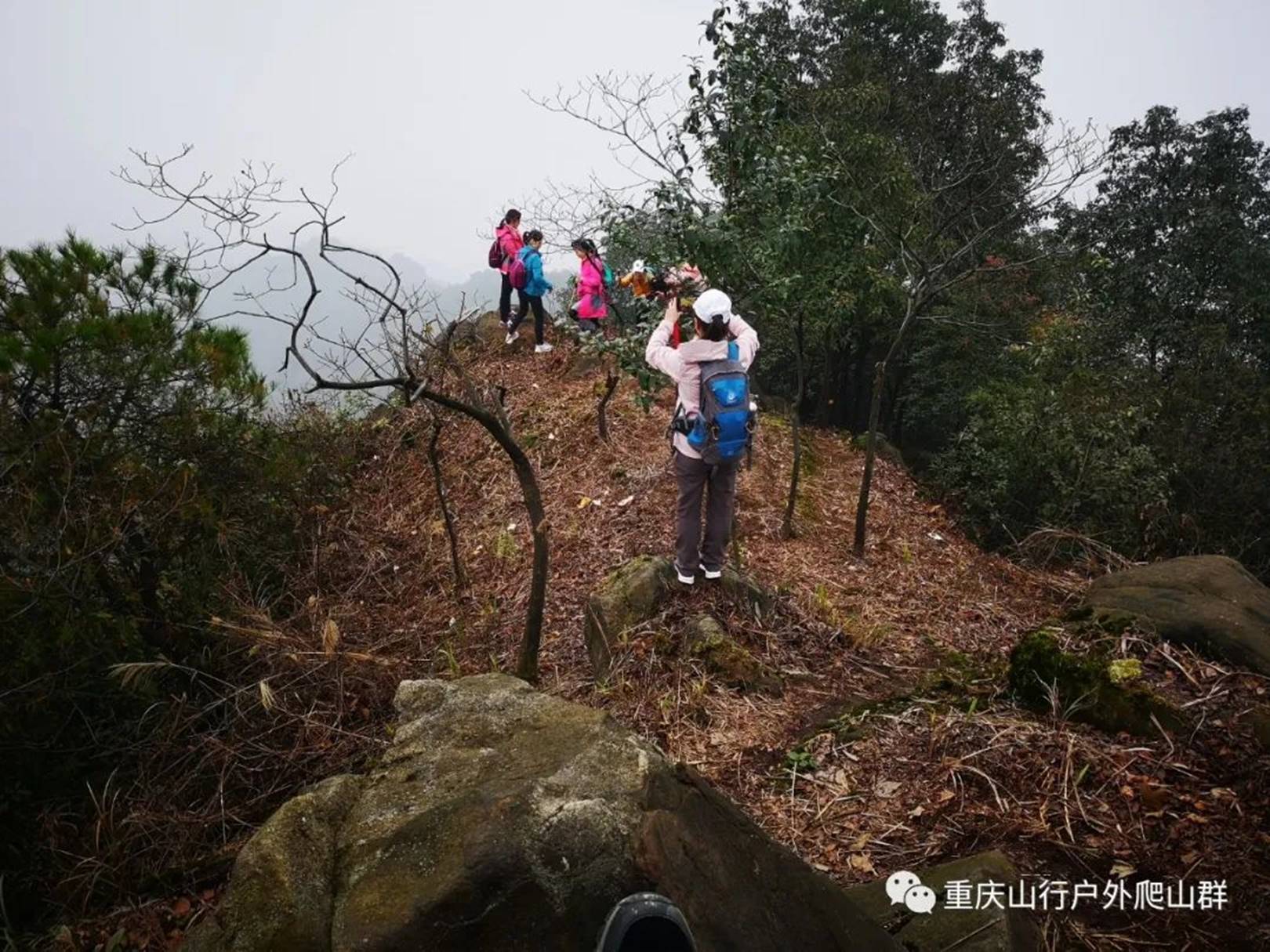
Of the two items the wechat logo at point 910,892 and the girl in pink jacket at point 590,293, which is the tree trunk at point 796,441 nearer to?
the girl in pink jacket at point 590,293

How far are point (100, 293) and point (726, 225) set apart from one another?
462 centimetres

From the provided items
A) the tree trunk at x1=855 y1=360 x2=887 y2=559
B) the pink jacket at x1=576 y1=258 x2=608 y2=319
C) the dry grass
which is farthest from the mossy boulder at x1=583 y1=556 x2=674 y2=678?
the pink jacket at x1=576 y1=258 x2=608 y2=319

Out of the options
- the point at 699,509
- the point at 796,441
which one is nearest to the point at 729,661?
the point at 699,509

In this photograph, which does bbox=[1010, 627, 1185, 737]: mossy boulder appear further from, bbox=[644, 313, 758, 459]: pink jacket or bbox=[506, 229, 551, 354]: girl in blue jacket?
bbox=[506, 229, 551, 354]: girl in blue jacket

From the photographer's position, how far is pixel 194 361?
5.32 metres

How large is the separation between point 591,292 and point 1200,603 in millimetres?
8011

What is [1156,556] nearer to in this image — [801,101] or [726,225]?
[726,225]

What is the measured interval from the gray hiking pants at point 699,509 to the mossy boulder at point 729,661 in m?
0.64

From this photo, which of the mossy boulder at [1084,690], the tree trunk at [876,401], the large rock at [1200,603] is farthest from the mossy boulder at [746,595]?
the tree trunk at [876,401]

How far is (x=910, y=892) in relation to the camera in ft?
9.86

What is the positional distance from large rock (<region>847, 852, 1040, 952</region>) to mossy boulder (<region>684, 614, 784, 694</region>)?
1855 millimetres

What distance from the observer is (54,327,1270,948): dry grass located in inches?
135

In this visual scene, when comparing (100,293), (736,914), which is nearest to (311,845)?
(736,914)

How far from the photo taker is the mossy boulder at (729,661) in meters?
4.99
